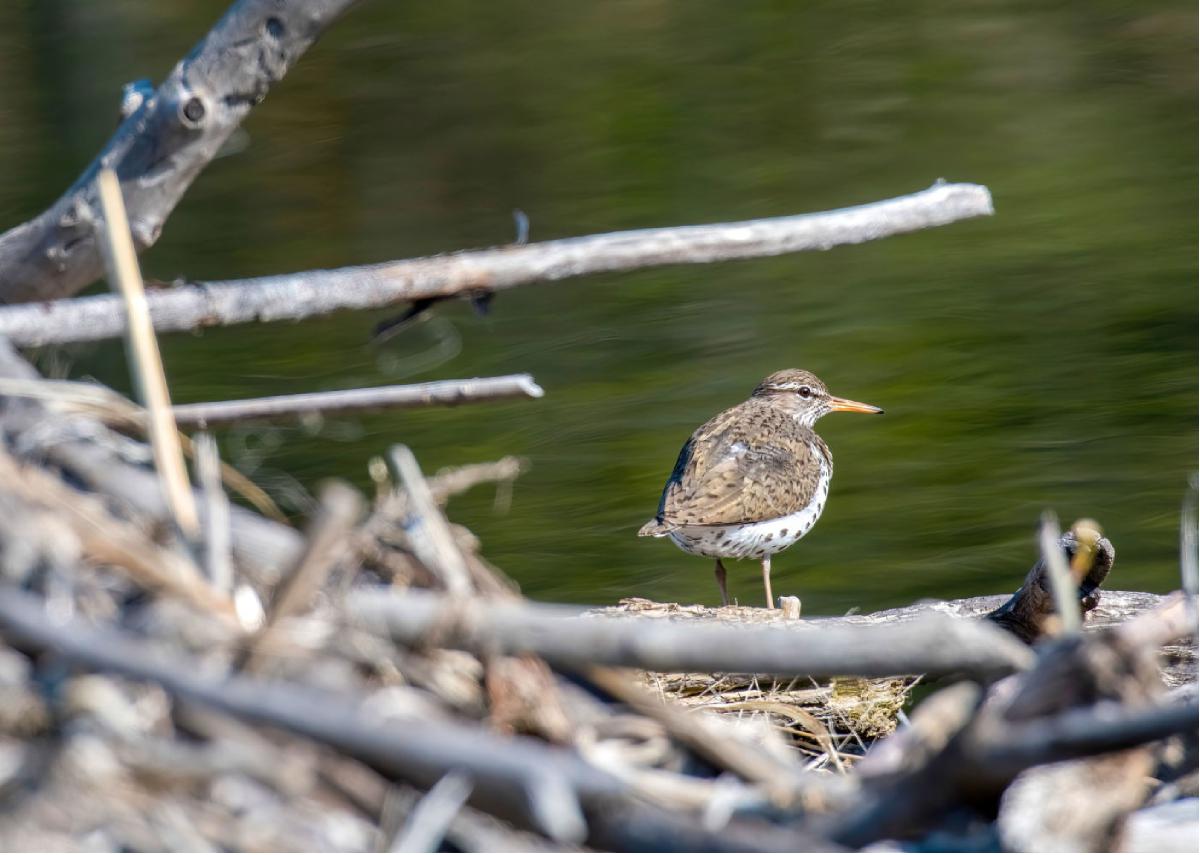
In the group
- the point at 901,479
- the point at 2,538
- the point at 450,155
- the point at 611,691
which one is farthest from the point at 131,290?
the point at 450,155

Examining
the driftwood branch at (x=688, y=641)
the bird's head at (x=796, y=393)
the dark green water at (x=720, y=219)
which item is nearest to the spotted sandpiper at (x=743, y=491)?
the bird's head at (x=796, y=393)

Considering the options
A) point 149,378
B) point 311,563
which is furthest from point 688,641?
point 149,378

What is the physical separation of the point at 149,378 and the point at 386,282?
0.76m

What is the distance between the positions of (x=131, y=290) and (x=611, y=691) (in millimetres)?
1007

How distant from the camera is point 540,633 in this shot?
8.23ft

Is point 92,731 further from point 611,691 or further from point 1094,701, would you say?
point 1094,701

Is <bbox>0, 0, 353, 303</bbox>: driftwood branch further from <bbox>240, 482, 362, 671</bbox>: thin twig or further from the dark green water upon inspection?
<bbox>240, 482, 362, 671</bbox>: thin twig

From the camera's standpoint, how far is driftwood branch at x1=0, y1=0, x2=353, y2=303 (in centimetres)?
357

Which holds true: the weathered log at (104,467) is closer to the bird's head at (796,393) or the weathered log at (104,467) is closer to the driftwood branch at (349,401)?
the driftwood branch at (349,401)

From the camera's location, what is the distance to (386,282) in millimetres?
3396

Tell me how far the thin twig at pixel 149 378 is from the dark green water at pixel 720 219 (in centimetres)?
89

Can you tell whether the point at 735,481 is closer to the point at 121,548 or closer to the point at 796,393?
the point at 796,393

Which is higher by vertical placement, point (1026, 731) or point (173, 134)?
point (173, 134)

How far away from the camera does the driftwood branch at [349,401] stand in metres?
3.14
